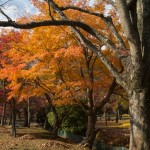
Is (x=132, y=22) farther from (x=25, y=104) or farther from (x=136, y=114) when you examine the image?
(x=25, y=104)

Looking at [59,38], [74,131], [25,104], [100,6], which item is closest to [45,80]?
[59,38]

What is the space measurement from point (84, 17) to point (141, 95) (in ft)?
29.6

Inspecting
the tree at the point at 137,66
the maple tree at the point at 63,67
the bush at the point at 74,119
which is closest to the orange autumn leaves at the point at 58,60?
the maple tree at the point at 63,67

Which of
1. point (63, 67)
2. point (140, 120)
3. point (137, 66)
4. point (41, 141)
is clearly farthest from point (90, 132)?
point (137, 66)

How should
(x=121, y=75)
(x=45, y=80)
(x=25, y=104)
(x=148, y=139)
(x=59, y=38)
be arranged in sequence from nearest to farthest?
(x=148, y=139) < (x=121, y=75) < (x=59, y=38) < (x=45, y=80) < (x=25, y=104)

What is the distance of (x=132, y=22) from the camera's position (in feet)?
26.1

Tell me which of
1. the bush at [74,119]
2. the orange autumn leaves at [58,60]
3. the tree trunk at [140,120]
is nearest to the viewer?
the tree trunk at [140,120]

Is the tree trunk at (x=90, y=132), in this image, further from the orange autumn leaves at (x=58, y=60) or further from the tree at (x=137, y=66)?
the tree at (x=137, y=66)

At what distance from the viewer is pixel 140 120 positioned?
745cm

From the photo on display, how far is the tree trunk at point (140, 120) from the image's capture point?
24.3 feet

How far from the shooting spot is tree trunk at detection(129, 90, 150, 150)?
7398 mm

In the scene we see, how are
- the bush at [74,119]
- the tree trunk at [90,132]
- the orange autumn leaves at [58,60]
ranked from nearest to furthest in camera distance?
the orange autumn leaves at [58,60] → the tree trunk at [90,132] → the bush at [74,119]

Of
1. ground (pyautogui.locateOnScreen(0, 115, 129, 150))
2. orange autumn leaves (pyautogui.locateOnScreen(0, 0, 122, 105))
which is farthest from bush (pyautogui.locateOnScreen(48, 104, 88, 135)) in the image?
orange autumn leaves (pyautogui.locateOnScreen(0, 0, 122, 105))

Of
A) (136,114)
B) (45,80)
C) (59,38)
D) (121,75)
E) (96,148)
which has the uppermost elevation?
(59,38)
